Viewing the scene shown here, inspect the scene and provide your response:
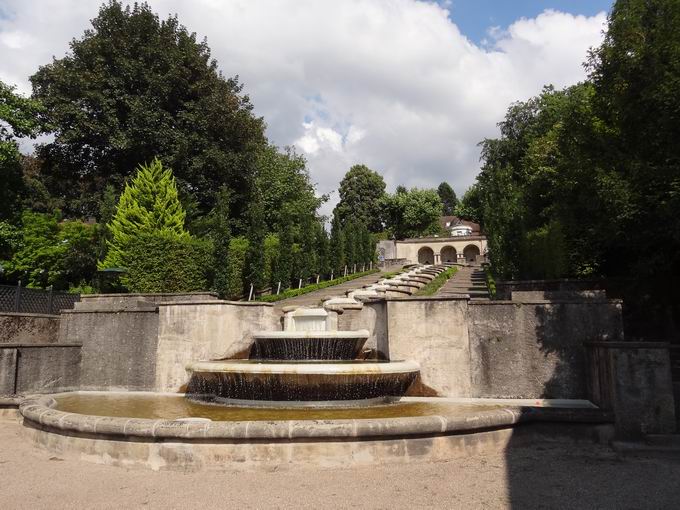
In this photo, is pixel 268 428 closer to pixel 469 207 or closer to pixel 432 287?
pixel 432 287

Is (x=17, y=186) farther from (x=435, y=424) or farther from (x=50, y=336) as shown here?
(x=435, y=424)

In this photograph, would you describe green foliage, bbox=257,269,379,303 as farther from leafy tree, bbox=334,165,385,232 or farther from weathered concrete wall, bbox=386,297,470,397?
leafy tree, bbox=334,165,385,232

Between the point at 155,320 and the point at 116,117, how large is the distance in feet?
74.7

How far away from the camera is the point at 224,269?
2041 centimetres

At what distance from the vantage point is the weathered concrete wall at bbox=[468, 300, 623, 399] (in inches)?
299

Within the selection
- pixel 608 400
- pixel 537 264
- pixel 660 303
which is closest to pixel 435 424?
pixel 608 400

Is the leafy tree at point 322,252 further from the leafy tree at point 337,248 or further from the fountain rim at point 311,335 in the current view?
the fountain rim at point 311,335

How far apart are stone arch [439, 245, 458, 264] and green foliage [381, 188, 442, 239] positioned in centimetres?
710

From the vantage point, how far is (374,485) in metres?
4.71

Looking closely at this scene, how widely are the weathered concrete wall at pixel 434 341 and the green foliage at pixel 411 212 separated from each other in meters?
61.6

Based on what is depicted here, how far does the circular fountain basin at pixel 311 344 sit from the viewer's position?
902 centimetres

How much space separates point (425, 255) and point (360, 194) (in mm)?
13588

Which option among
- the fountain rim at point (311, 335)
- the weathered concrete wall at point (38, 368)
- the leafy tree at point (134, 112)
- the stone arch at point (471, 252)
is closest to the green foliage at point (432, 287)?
the fountain rim at point (311, 335)

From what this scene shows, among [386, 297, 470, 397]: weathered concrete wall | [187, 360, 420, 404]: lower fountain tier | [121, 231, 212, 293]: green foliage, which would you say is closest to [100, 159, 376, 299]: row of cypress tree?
[121, 231, 212, 293]: green foliage
